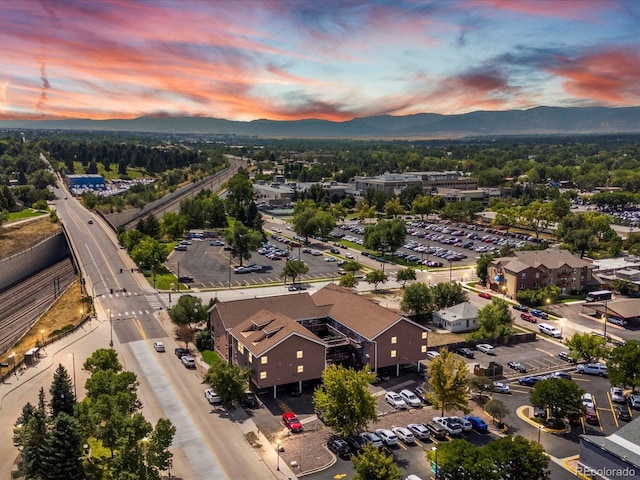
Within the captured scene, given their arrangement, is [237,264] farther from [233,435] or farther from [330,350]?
[233,435]

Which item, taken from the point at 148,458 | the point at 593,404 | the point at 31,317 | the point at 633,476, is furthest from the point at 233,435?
the point at 31,317

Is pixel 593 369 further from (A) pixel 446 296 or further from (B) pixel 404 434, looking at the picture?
(B) pixel 404 434

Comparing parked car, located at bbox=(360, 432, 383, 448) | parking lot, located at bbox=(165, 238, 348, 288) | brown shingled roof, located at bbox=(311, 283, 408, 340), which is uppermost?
brown shingled roof, located at bbox=(311, 283, 408, 340)

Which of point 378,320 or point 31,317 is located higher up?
point 378,320

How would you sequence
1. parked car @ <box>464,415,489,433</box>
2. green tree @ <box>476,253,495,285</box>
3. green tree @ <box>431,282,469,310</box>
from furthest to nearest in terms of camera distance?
green tree @ <box>476,253,495,285</box> < green tree @ <box>431,282,469,310</box> < parked car @ <box>464,415,489,433</box>

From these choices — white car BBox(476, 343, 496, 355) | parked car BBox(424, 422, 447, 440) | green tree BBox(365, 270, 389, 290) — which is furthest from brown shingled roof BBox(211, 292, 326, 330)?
green tree BBox(365, 270, 389, 290)

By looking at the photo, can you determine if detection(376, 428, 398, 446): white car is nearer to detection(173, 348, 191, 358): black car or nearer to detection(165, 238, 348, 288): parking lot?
detection(173, 348, 191, 358): black car

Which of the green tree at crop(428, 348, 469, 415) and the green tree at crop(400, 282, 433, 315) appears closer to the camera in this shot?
the green tree at crop(428, 348, 469, 415)
